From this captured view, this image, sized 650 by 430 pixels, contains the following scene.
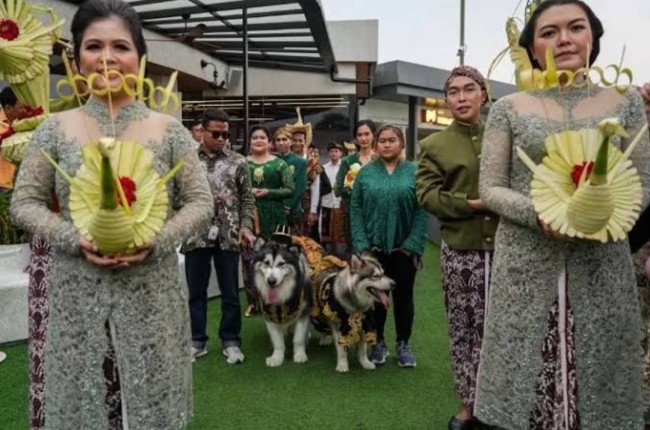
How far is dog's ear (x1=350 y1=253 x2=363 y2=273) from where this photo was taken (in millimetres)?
4172

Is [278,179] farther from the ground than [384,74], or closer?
closer

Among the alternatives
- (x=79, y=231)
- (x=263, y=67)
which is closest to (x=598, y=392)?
(x=79, y=231)

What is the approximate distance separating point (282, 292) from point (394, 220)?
103 centimetres

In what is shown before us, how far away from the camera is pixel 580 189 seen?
→ 150cm

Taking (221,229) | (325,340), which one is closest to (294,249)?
(221,229)

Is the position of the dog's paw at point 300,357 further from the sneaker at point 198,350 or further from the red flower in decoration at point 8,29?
the red flower in decoration at point 8,29

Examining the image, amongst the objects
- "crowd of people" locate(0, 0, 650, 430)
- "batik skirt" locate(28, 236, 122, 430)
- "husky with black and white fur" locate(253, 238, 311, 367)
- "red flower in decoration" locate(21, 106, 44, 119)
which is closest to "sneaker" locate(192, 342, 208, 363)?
"husky with black and white fur" locate(253, 238, 311, 367)

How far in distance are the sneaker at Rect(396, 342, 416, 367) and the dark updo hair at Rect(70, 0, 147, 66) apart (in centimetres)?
→ 323

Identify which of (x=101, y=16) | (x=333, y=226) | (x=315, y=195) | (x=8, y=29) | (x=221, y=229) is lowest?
(x=333, y=226)

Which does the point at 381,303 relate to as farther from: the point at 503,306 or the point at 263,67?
the point at 263,67

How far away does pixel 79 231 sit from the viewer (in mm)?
1589

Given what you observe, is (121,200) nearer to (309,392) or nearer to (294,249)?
(309,392)

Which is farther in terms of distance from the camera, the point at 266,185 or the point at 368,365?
the point at 266,185

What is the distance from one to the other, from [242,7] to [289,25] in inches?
69.8
